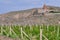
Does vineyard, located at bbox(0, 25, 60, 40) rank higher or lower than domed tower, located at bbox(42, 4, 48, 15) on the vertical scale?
higher

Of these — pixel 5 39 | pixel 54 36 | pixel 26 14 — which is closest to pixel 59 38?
pixel 54 36

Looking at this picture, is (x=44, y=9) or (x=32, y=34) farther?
(x=44, y=9)

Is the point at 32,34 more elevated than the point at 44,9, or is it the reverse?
the point at 32,34

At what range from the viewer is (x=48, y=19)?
68.2m

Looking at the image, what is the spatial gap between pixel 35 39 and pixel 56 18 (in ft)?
149

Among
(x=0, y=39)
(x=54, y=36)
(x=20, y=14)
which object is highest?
(x=0, y=39)

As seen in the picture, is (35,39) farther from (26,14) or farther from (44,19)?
(26,14)

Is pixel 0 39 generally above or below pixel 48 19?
above

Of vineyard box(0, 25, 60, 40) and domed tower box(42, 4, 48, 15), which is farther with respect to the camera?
domed tower box(42, 4, 48, 15)

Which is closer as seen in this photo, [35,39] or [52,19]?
[35,39]

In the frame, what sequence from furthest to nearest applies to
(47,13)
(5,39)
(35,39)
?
(47,13) → (35,39) → (5,39)

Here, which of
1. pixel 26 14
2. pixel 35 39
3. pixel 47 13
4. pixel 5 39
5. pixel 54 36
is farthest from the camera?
pixel 26 14

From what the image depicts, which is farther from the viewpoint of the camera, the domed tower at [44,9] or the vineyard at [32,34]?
the domed tower at [44,9]

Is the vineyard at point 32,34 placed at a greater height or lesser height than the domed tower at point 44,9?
greater
